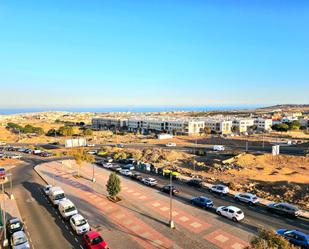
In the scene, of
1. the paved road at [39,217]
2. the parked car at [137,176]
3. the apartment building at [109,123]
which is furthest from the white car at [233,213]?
the apartment building at [109,123]

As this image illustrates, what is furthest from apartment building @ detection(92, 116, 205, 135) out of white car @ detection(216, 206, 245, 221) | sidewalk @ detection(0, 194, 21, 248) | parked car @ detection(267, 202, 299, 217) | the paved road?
sidewalk @ detection(0, 194, 21, 248)

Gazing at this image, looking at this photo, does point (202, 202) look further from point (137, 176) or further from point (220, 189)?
point (137, 176)

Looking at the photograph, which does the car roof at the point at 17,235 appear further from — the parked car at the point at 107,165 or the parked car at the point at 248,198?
the parked car at the point at 107,165

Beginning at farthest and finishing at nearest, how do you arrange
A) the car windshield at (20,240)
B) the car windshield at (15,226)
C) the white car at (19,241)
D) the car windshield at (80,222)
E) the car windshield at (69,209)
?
the car windshield at (69,209) → the car windshield at (80,222) → the car windshield at (15,226) → the car windshield at (20,240) → the white car at (19,241)

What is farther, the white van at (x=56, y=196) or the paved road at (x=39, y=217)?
the white van at (x=56, y=196)

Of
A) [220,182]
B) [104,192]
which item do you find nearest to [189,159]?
[220,182]

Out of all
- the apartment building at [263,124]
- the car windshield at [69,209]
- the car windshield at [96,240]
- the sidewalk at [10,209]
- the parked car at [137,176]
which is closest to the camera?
the car windshield at [96,240]

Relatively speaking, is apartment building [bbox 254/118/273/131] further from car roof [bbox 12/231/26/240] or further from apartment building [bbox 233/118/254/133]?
car roof [bbox 12/231/26/240]
